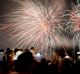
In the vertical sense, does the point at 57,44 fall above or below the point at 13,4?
below

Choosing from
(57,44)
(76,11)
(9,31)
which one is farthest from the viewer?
(57,44)

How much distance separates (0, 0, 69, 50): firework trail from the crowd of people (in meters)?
0.43

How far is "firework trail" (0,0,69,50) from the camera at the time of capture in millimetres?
5355

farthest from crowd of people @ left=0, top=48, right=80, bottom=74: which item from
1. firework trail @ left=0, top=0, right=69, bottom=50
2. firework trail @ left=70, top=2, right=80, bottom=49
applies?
firework trail @ left=70, top=2, right=80, bottom=49

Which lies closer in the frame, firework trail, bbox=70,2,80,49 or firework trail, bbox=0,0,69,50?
firework trail, bbox=0,0,69,50

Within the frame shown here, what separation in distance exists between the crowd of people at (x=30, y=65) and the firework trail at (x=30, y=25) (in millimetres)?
435

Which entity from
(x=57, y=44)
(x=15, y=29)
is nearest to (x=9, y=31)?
(x=15, y=29)

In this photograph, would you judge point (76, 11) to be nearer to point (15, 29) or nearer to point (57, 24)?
point (57, 24)

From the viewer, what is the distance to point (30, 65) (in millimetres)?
1827

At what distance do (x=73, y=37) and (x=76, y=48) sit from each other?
495mm

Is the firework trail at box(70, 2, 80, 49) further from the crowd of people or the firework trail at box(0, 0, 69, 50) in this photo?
the crowd of people

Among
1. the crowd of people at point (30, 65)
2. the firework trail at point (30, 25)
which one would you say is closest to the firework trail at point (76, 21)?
the firework trail at point (30, 25)

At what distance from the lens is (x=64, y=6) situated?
6504 millimetres

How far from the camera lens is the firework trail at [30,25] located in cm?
536
